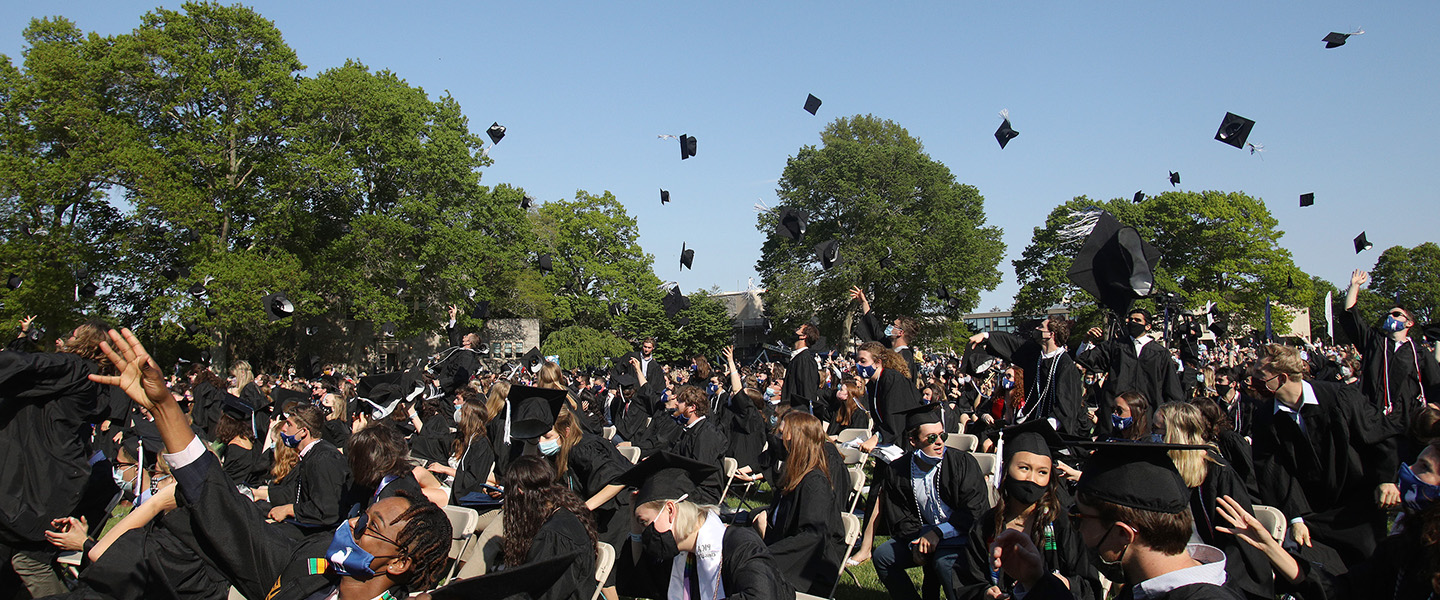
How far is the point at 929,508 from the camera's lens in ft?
15.7

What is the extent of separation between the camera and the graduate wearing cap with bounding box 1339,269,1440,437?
6.62 m

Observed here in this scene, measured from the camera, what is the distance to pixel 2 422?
4.52 metres

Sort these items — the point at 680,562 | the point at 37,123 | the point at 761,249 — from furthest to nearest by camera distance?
1. the point at 761,249
2. the point at 37,123
3. the point at 680,562

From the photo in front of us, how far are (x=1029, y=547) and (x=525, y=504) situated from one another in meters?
2.26

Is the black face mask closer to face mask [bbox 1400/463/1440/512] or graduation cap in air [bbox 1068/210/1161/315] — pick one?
face mask [bbox 1400/463/1440/512]

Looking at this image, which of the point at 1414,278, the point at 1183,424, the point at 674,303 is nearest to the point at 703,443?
the point at 1183,424

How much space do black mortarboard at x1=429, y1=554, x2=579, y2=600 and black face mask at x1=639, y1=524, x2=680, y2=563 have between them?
68.8 inches

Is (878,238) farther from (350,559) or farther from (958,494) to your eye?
(350,559)

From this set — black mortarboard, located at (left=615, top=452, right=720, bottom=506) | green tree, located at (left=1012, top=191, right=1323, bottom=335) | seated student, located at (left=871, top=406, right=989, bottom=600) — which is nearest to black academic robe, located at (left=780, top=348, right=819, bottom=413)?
seated student, located at (left=871, top=406, right=989, bottom=600)

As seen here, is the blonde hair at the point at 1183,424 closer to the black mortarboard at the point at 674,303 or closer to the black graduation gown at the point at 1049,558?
the black graduation gown at the point at 1049,558

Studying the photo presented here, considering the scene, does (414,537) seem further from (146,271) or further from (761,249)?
(761,249)

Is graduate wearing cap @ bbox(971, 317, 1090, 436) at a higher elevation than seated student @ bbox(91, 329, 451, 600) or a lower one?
higher


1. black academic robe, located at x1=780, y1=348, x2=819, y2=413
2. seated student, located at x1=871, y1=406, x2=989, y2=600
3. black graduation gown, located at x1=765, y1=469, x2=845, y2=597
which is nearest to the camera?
seated student, located at x1=871, y1=406, x2=989, y2=600

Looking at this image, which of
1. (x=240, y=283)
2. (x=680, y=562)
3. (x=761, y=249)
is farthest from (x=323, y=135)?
(x=680, y=562)
